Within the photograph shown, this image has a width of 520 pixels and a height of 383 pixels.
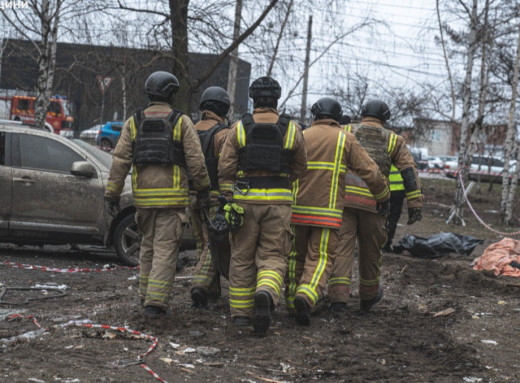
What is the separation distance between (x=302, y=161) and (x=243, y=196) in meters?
0.55

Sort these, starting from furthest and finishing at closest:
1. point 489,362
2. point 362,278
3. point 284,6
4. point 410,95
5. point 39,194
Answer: point 410,95 → point 284,6 → point 39,194 → point 362,278 → point 489,362

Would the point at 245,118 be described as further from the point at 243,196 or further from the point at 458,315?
the point at 458,315

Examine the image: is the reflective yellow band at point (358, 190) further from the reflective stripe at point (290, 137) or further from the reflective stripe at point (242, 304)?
the reflective stripe at point (242, 304)

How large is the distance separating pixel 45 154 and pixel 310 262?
4.47 meters

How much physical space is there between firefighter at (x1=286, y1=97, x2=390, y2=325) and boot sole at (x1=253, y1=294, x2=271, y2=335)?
53 centimetres

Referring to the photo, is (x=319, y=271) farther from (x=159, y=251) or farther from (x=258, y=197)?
(x=159, y=251)

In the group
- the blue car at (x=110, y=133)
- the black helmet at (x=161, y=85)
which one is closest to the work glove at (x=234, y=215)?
the black helmet at (x=161, y=85)

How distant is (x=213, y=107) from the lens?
6.71 metres

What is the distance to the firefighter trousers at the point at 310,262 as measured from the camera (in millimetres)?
5727

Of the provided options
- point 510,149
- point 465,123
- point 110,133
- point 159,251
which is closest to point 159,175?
point 159,251

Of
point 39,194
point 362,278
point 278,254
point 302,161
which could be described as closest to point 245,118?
point 302,161

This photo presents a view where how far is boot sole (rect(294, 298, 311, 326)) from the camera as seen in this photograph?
5633 mm

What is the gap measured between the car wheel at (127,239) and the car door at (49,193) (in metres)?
0.30

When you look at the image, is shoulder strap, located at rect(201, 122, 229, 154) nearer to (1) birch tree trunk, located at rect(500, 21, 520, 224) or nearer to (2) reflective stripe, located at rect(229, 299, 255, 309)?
(2) reflective stripe, located at rect(229, 299, 255, 309)
